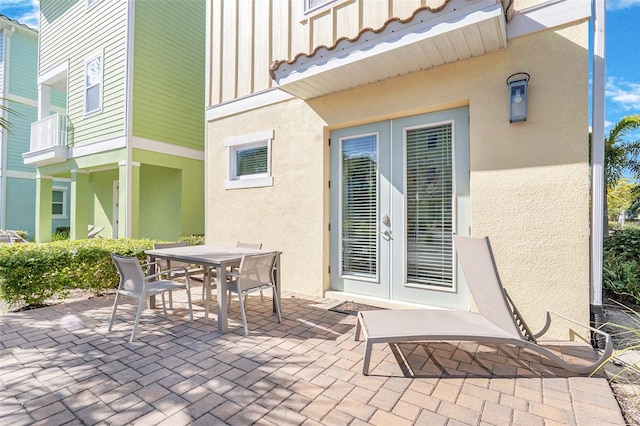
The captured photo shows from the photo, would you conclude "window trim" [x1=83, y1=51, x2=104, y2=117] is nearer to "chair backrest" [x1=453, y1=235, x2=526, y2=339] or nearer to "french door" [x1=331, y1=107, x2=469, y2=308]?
"french door" [x1=331, y1=107, x2=469, y2=308]

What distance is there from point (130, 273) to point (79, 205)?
28.0ft

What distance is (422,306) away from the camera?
4.65 metres

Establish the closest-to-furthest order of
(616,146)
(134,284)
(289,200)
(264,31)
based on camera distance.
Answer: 1. (134,284)
2. (289,200)
3. (264,31)
4. (616,146)

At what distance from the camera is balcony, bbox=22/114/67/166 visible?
35.0 ft

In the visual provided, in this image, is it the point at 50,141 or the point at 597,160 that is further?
the point at 50,141

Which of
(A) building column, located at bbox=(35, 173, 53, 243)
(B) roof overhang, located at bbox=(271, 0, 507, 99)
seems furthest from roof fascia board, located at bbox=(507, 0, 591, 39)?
(A) building column, located at bbox=(35, 173, 53, 243)

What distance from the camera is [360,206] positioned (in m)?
5.39

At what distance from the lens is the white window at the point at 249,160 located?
20.9ft

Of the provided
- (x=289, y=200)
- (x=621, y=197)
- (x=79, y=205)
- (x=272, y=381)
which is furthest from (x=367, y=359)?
(x=621, y=197)

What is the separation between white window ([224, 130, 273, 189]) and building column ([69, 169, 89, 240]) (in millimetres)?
6714

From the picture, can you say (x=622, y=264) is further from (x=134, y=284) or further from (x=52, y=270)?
(x=52, y=270)

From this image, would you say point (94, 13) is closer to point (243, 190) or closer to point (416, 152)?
point (243, 190)

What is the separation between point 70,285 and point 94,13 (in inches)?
A: 364

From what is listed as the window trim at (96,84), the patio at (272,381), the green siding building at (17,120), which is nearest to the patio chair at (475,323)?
the patio at (272,381)
